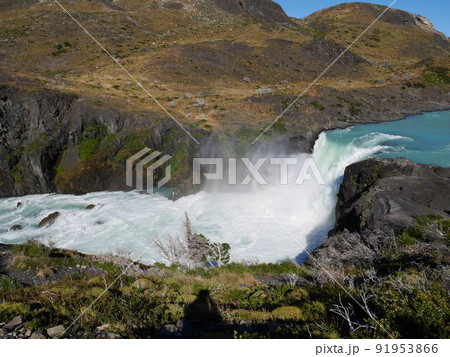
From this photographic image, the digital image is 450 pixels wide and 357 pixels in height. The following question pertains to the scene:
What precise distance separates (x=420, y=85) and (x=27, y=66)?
69817 mm

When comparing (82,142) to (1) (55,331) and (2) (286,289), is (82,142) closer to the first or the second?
(1) (55,331)

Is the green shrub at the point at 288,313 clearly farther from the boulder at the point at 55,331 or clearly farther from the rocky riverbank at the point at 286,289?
the boulder at the point at 55,331

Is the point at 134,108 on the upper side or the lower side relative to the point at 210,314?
upper

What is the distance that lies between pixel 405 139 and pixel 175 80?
121 ft

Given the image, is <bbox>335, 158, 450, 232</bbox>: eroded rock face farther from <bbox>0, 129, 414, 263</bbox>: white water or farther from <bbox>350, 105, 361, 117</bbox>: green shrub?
<bbox>350, 105, 361, 117</bbox>: green shrub

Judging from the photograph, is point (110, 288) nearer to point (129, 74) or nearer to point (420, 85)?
point (129, 74)

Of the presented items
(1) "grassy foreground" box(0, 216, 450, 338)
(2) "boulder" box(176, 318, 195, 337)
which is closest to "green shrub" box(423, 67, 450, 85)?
(1) "grassy foreground" box(0, 216, 450, 338)

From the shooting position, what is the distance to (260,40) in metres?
69.6

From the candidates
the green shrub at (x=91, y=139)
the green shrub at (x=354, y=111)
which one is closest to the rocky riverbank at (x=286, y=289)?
the green shrub at (x=91, y=139)

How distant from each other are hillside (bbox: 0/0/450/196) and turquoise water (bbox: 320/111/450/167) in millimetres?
3355

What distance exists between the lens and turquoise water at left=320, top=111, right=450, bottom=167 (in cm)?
2261

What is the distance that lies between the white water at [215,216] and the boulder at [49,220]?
40cm

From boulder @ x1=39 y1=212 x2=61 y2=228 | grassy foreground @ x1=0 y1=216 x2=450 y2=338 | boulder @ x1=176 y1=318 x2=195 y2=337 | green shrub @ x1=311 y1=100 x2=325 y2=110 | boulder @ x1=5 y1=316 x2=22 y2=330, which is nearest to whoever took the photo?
grassy foreground @ x1=0 y1=216 x2=450 y2=338

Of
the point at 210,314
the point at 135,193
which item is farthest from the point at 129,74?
the point at 210,314
